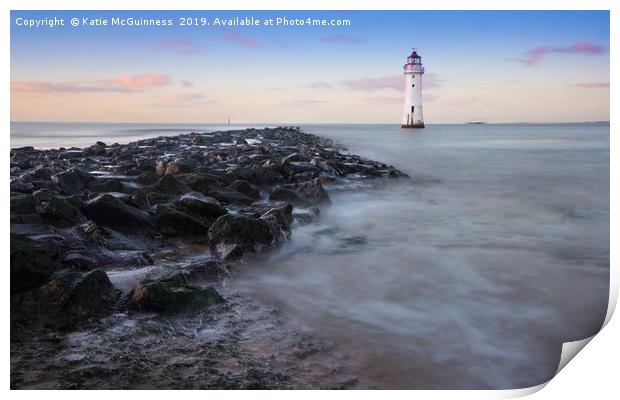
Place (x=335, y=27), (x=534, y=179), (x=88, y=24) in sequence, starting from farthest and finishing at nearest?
(x=534, y=179), (x=335, y=27), (x=88, y=24)

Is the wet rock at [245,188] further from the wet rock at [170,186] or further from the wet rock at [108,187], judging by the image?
the wet rock at [108,187]

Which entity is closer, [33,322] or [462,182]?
[33,322]

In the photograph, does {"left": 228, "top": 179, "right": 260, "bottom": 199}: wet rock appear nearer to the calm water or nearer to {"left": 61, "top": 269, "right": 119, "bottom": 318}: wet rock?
the calm water

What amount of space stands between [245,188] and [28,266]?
3470 millimetres

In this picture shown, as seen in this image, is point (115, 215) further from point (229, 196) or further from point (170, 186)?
point (229, 196)

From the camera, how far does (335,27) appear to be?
12.1ft

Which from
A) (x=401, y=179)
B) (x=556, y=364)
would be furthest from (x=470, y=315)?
(x=401, y=179)

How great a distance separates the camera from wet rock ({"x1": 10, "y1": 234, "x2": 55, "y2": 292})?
2.92 metres

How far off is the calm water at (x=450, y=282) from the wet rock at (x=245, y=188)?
0.98m

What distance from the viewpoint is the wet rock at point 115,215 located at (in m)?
4.39

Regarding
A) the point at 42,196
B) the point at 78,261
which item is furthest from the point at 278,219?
the point at 42,196

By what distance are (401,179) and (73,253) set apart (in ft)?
21.3
